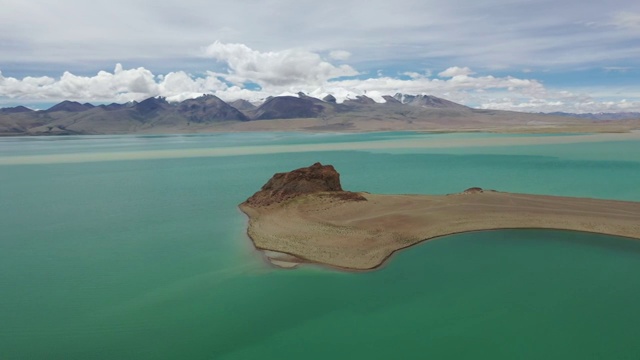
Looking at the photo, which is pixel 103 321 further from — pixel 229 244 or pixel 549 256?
pixel 549 256

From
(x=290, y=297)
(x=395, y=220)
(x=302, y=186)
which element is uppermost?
(x=302, y=186)

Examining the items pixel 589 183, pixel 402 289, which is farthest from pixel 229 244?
pixel 589 183

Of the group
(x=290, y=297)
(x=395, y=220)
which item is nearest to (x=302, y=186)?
(x=395, y=220)

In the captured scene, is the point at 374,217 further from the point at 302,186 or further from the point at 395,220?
the point at 302,186

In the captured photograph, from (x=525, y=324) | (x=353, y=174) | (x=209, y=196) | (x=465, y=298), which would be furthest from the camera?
(x=353, y=174)

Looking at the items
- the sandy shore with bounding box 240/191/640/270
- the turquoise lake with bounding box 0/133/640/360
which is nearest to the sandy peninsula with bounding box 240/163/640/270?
the sandy shore with bounding box 240/191/640/270
